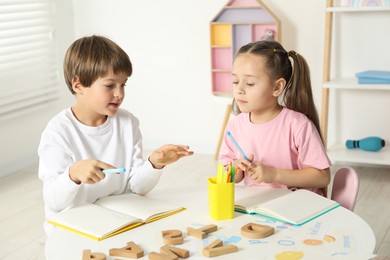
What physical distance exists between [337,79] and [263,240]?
230 cm

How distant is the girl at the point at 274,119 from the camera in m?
1.80

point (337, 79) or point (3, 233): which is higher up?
point (337, 79)

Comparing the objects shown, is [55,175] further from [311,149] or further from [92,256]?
[311,149]

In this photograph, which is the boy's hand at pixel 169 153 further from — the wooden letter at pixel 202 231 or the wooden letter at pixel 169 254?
the wooden letter at pixel 169 254

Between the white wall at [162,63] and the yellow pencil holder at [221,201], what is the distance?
2232mm

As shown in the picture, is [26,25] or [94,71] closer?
[94,71]

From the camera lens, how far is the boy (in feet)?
5.46

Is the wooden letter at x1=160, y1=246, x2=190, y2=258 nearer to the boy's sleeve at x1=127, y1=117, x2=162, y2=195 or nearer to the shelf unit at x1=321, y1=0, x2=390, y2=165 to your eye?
the boy's sleeve at x1=127, y1=117, x2=162, y2=195

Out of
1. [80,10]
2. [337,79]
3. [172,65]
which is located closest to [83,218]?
[337,79]

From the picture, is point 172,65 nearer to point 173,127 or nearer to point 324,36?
point 173,127

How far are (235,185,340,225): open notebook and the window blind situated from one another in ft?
7.33

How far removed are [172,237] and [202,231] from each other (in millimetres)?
74

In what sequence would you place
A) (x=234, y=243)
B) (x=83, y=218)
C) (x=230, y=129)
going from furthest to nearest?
(x=230, y=129) < (x=83, y=218) < (x=234, y=243)

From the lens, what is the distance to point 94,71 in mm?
1726
